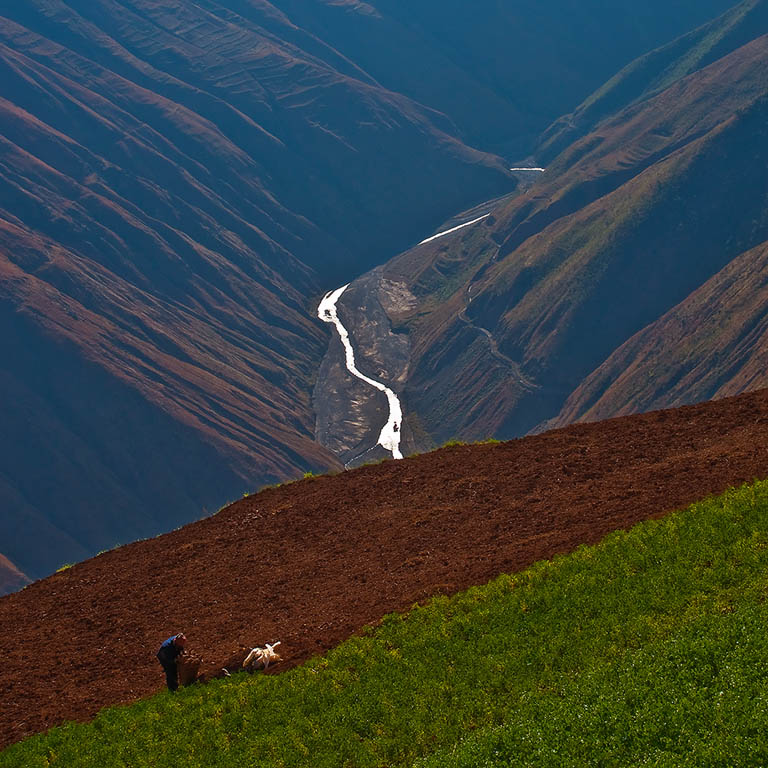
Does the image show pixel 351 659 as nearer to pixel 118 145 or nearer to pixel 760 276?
pixel 760 276

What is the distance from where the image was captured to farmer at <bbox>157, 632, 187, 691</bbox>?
17922 mm

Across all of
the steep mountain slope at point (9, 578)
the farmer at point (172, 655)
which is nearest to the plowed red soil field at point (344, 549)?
the farmer at point (172, 655)

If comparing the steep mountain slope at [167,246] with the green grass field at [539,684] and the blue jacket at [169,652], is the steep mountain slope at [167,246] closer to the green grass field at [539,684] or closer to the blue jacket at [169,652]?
the blue jacket at [169,652]

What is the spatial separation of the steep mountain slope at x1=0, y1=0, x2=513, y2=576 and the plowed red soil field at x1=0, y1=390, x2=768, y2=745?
61819 millimetres

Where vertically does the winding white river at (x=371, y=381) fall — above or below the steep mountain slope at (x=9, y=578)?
above

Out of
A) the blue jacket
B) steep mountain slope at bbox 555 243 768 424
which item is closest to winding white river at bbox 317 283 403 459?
steep mountain slope at bbox 555 243 768 424

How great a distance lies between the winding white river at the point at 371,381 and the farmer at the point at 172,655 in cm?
7820

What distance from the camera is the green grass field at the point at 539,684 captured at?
14148mm

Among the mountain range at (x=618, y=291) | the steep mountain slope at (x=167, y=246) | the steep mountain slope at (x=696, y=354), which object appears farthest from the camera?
the steep mountain slope at (x=167, y=246)

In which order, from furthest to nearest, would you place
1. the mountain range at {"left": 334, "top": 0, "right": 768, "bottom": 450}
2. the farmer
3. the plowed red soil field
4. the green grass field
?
the mountain range at {"left": 334, "top": 0, "right": 768, "bottom": 450}, the plowed red soil field, the farmer, the green grass field

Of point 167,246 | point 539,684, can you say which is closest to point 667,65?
point 167,246

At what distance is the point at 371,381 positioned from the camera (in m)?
122

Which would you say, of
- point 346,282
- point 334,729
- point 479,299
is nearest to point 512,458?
point 334,729

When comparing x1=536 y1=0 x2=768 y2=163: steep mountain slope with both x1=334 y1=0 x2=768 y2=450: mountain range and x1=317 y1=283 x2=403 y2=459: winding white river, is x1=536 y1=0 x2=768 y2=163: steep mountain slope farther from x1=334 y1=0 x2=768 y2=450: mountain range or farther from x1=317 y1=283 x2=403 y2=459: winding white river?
x1=317 y1=283 x2=403 y2=459: winding white river
